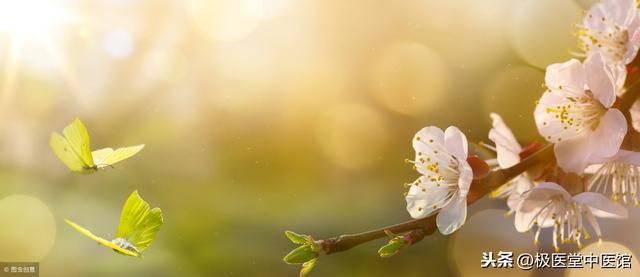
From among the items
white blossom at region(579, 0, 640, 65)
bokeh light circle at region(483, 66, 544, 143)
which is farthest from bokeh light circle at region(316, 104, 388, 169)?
white blossom at region(579, 0, 640, 65)

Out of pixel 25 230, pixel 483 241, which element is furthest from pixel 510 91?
pixel 25 230

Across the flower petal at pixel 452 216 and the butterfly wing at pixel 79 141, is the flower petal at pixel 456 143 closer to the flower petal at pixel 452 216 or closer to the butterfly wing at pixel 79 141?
the flower petal at pixel 452 216

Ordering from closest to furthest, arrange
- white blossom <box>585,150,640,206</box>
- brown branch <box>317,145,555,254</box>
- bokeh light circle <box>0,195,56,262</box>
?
brown branch <box>317,145,555,254</box> → white blossom <box>585,150,640,206</box> → bokeh light circle <box>0,195,56,262</box>

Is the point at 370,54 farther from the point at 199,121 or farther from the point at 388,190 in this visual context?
the point at 199,121

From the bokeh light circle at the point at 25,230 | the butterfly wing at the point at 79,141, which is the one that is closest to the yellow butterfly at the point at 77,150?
the butterfly wing at the point at 79,141

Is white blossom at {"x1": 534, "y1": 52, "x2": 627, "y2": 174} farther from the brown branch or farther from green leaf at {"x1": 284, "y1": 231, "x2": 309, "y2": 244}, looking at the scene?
green leaf at {"x1": 284, "y1": 231, "x2": 309, "y2": 244}


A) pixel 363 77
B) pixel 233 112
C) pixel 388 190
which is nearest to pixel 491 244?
pixel 388 190

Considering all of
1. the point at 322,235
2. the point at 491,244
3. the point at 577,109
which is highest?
the point at 322,235
